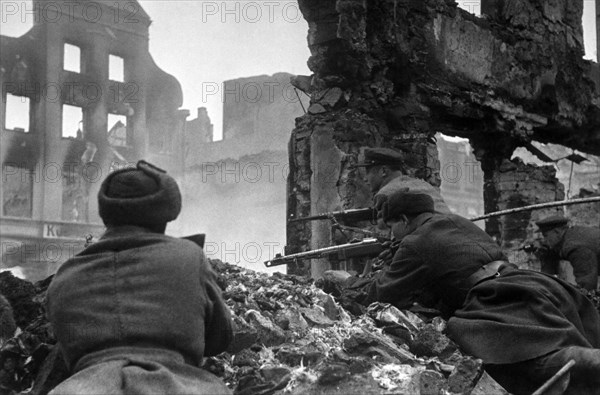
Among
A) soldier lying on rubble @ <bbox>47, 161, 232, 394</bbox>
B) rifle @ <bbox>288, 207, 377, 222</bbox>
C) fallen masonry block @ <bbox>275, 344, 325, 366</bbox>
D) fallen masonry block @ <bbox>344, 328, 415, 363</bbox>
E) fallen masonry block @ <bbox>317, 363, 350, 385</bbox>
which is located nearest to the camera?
soldier lying on rubble @ <bbox>47, 161, 232, 394</bbox>

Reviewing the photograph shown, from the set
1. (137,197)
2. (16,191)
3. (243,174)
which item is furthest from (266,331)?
(243,174)

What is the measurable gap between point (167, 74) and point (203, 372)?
101ft

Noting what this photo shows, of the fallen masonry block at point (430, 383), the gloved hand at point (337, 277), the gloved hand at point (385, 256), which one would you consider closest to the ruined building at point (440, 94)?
the gloved hand at point (385, 256)

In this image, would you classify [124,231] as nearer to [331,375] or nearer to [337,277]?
[331,375]

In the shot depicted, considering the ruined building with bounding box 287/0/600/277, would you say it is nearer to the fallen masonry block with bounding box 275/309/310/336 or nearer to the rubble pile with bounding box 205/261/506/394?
the rubble pile with bounding box 205/261/506/394

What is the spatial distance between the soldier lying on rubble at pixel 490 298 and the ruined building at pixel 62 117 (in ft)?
76.6

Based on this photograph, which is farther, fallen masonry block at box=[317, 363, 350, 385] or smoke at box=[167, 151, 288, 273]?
smoke at box=[167, 151, 288, 273]

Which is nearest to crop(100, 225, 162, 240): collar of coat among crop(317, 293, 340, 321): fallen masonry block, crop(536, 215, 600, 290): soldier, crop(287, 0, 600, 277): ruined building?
crop(317, 293, 340, 321): fallen masonry block

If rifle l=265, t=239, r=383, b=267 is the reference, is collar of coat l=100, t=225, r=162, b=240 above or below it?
above

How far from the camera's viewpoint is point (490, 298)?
5.05 meters

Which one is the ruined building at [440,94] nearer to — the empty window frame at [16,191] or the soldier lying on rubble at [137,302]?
the soldier lying on rubble at [137,302]

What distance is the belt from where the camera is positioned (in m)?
5.20

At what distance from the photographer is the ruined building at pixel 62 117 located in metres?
29.1

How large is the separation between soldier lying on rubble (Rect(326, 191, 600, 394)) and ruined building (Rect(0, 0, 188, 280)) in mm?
23358
